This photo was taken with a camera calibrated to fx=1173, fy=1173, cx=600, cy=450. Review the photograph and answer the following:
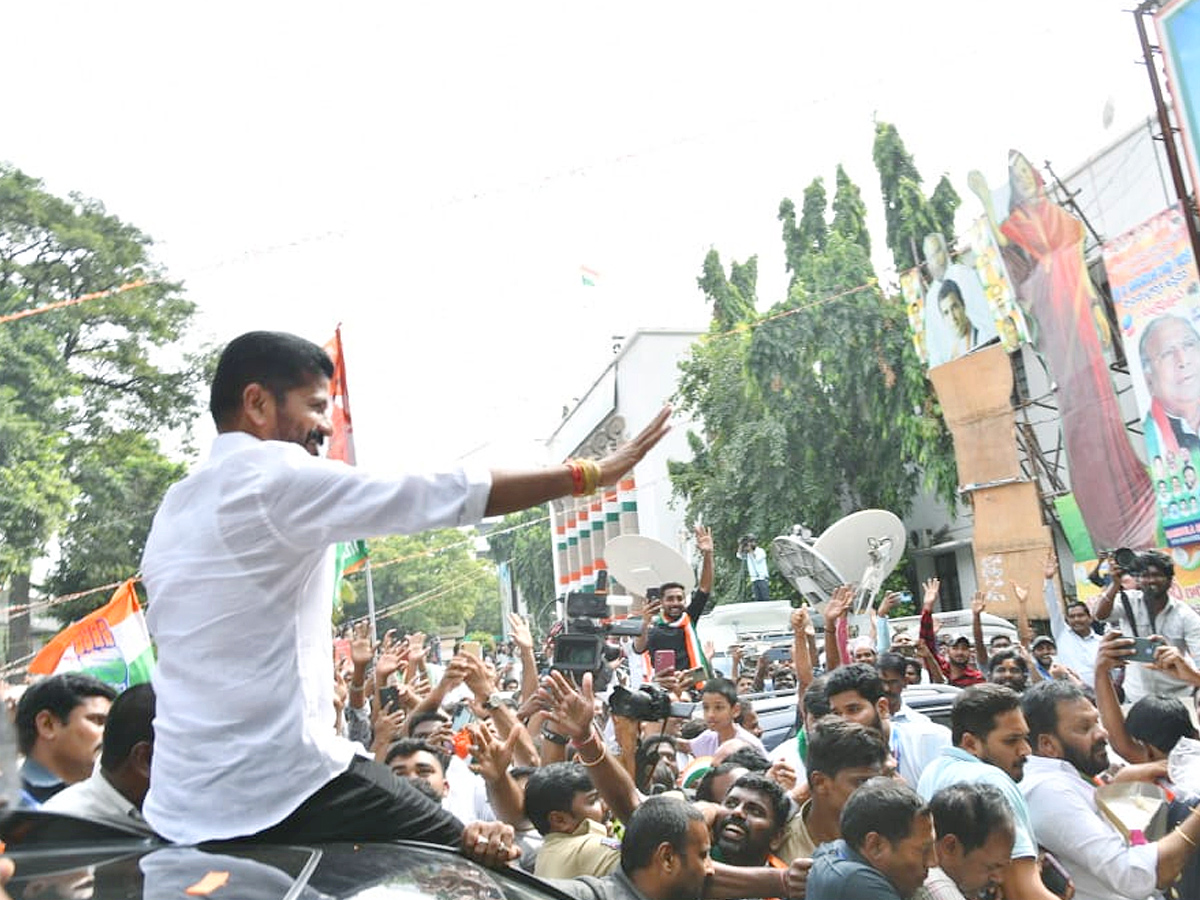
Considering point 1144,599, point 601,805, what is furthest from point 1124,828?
point 1144,599

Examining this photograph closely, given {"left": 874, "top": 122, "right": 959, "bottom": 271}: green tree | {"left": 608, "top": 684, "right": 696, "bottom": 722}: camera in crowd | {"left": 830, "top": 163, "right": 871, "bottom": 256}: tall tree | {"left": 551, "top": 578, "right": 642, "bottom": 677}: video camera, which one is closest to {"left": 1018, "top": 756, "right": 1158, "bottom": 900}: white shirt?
{"left": 608, "top": 684, "right": 696, "bottom": 722}: camera in crowd

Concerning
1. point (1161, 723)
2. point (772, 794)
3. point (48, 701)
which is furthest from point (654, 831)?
point (1161, 723)

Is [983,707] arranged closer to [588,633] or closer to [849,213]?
[588,633]

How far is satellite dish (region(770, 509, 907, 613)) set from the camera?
1623cm

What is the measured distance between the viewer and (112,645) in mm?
7773

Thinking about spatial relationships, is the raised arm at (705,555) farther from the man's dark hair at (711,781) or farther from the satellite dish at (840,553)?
the satellite dish at (840,553)

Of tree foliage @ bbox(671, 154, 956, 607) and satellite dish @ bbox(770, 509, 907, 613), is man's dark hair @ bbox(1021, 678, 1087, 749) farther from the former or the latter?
tree foliage @ bbox(671, 154, 956, 607)

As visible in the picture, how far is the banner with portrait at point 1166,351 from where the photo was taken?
15578 mm

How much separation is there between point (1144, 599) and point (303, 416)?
6690 millimetres

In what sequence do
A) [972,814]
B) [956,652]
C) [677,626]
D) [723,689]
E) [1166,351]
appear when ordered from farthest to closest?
1. [1166,351]
2. [956,652]
3. [677,626]
4. [723,689]
5. [972,814]

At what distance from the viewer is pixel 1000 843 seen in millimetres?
3291

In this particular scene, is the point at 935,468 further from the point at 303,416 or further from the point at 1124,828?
the point at 303,416

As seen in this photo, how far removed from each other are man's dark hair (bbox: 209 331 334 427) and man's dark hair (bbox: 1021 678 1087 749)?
306 cm

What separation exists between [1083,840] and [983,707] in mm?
537
